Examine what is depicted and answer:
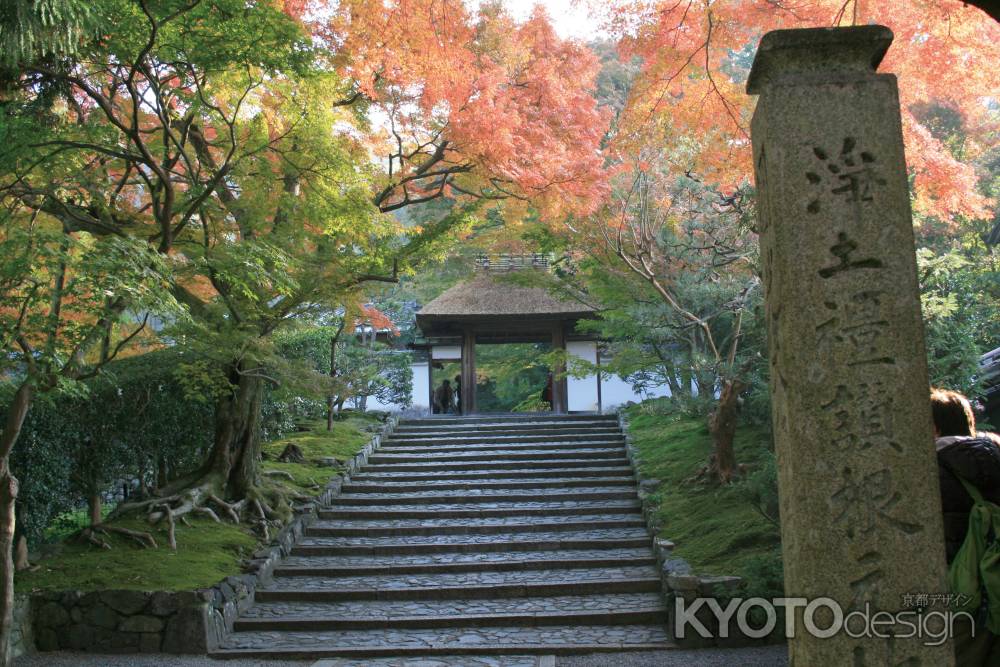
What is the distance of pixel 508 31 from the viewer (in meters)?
12.0

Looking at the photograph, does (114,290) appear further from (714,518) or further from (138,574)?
(714,518)

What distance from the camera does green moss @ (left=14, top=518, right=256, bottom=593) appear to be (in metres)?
8.16

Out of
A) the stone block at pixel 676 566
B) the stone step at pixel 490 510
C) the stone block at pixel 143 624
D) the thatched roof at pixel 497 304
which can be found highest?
the thatched roof at pixel 497 304

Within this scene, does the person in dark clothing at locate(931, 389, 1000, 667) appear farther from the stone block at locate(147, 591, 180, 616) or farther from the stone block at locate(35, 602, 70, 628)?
the stone block at locate(35, 602, 70, 628)

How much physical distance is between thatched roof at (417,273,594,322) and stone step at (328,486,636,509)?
7061 millimetres

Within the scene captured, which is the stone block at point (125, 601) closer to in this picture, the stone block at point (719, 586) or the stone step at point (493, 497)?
the stone step at point (493, 497)

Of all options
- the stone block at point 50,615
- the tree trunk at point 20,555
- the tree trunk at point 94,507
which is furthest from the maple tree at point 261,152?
the stone block at point 50,615

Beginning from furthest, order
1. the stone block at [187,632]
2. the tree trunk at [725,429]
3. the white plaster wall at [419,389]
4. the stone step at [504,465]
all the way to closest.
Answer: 1. the white plaster wall at [419,389]
2. the stone step at [504,465]
3. the tree trunk at [725,429]
4. the stone block at [187,632]

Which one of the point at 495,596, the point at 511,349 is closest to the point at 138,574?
the point at 495,596

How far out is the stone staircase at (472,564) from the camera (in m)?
8.05

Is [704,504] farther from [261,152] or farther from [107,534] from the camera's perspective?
[107,534]

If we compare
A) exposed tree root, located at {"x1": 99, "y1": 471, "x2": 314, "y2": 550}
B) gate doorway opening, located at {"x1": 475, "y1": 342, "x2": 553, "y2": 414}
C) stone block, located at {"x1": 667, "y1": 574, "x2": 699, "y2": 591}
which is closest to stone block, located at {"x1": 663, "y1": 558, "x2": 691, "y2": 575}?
stone block, located at {"x1": 667, "y1": 574, "x2": 699, "y2": 591}

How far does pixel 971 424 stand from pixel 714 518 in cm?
652

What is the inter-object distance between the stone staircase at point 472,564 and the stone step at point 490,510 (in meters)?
0.02
